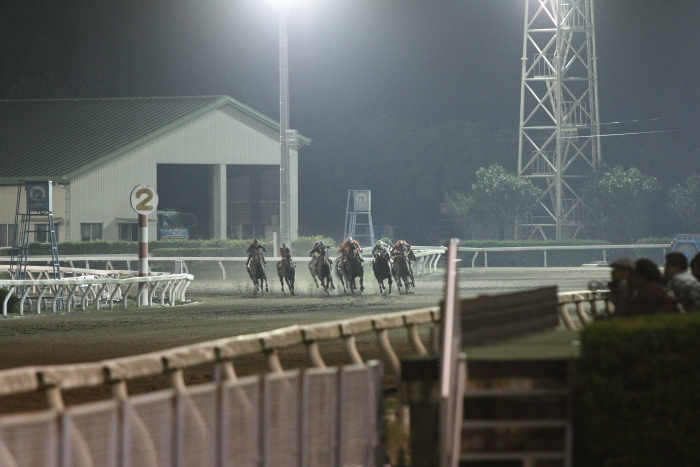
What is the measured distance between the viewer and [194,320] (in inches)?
647

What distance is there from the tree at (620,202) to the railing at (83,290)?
1229 inches

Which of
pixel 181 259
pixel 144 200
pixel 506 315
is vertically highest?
pixel 144 200

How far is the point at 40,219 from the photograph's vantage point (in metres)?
36.2

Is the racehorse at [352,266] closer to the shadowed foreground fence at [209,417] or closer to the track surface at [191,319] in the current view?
the track surface at [191,319]

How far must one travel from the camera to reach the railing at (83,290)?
1781cm

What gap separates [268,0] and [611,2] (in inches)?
1536

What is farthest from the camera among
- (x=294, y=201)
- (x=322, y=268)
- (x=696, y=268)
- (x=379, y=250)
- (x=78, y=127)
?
(x=78, y=127)

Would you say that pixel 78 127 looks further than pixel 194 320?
Yes

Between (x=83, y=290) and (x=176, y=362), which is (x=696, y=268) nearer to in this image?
(x=176, y=362)

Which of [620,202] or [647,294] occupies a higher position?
[620,202]

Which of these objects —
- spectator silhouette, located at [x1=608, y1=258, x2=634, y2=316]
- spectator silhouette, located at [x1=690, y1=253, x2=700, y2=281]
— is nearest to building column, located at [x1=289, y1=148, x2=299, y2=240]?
spectator silhouette, located at [x1=690, y1=253, x2=700, y2=281]

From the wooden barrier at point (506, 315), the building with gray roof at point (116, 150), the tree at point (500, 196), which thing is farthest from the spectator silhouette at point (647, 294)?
the tree at point (500, 196)

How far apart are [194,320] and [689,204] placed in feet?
129

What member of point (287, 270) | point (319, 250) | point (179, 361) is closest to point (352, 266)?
point (319, 250)
